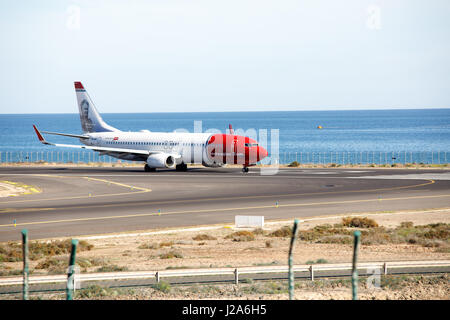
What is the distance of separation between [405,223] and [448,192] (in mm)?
19140

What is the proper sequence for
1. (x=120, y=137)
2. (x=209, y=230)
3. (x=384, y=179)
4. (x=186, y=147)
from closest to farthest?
(x=209, y=230), (x=384, y=179), (x=186, y=147), (x=120, y=137)

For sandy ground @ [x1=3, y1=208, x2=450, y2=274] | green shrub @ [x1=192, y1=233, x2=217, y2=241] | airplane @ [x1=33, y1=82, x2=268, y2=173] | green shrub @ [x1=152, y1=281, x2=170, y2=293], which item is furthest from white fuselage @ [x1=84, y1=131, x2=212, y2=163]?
green shrub @ [x1=152, y1=281, x2=170, y2=293]

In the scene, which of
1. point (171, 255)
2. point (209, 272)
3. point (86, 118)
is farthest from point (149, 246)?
point (86, 118)

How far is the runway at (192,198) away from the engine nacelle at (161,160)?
129 cm

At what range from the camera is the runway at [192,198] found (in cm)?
4250

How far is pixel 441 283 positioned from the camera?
24.4 metres

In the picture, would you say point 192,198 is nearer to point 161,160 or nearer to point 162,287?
point 161,160

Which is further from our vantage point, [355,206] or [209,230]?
[355,206]

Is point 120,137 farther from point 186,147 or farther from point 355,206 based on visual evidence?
point 355,206

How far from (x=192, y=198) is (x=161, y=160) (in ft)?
82.5

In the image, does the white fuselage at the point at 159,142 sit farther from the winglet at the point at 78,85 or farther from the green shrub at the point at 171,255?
the green shrub at the point at 171,255

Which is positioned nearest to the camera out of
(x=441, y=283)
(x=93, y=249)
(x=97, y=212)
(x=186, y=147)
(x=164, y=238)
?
(x=441, y=283)
